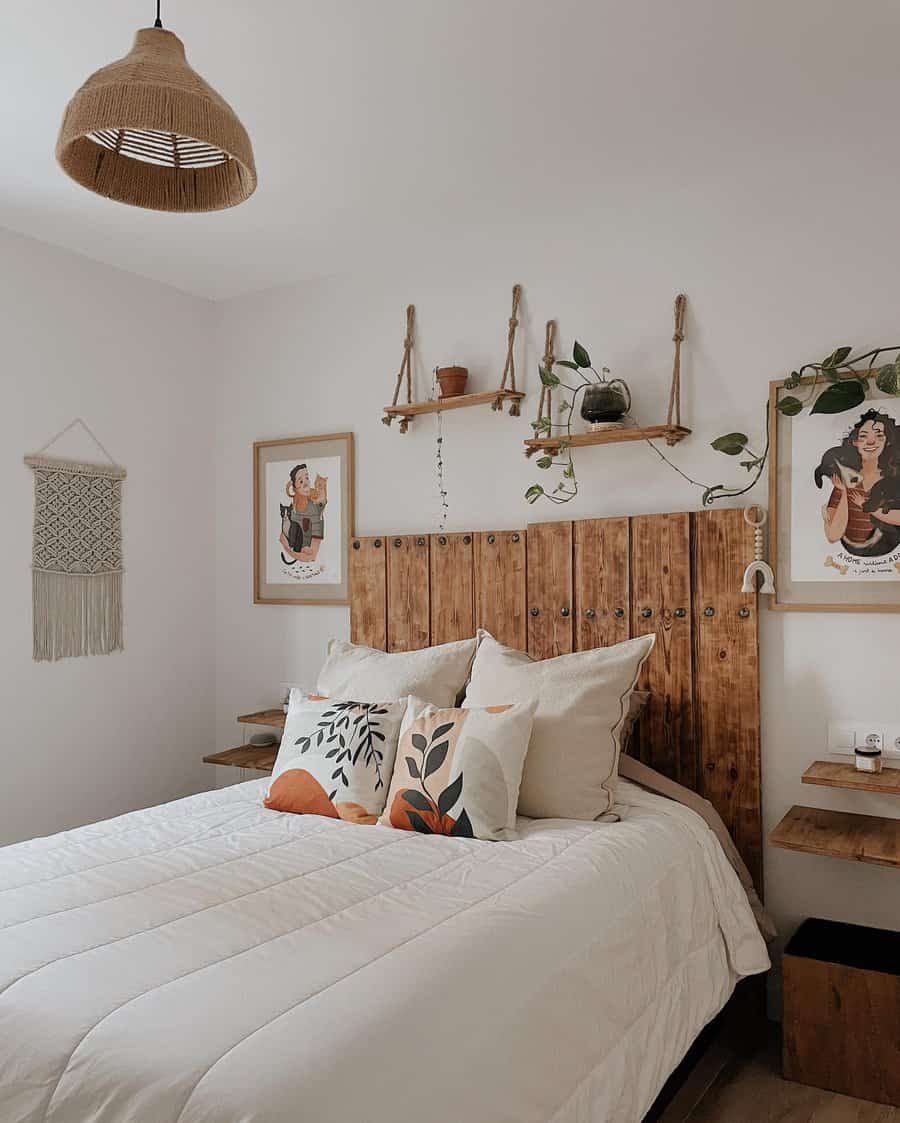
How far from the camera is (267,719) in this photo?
370cm

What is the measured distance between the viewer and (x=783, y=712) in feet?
9.27

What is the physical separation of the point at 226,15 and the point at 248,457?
2.14 metres

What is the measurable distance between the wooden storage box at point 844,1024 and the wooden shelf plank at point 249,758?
6.10 ft

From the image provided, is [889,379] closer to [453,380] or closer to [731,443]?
[731,443]

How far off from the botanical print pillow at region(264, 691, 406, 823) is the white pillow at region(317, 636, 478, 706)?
0.16 metres

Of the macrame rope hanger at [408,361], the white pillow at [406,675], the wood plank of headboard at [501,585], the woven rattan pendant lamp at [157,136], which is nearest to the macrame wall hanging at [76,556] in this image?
the white pillow at [406,675]

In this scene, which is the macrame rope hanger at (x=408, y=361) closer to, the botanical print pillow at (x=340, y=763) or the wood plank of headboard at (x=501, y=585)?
the wood plank of headboard at (x=501, y=585)

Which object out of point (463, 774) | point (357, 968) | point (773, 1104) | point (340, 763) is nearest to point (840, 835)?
point (773, 1104)

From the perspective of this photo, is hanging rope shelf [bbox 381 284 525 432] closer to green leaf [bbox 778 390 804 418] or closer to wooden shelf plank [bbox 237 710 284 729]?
green leaf [bbox 778 390 804 418]

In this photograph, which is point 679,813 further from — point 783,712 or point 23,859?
point 23,859

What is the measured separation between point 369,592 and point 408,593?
7.4 inches

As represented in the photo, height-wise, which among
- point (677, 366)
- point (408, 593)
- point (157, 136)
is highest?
point (157, 136)

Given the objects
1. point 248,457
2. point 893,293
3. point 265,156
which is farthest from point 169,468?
Result: point 893,293

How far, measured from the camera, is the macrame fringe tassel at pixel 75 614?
11.4ft
